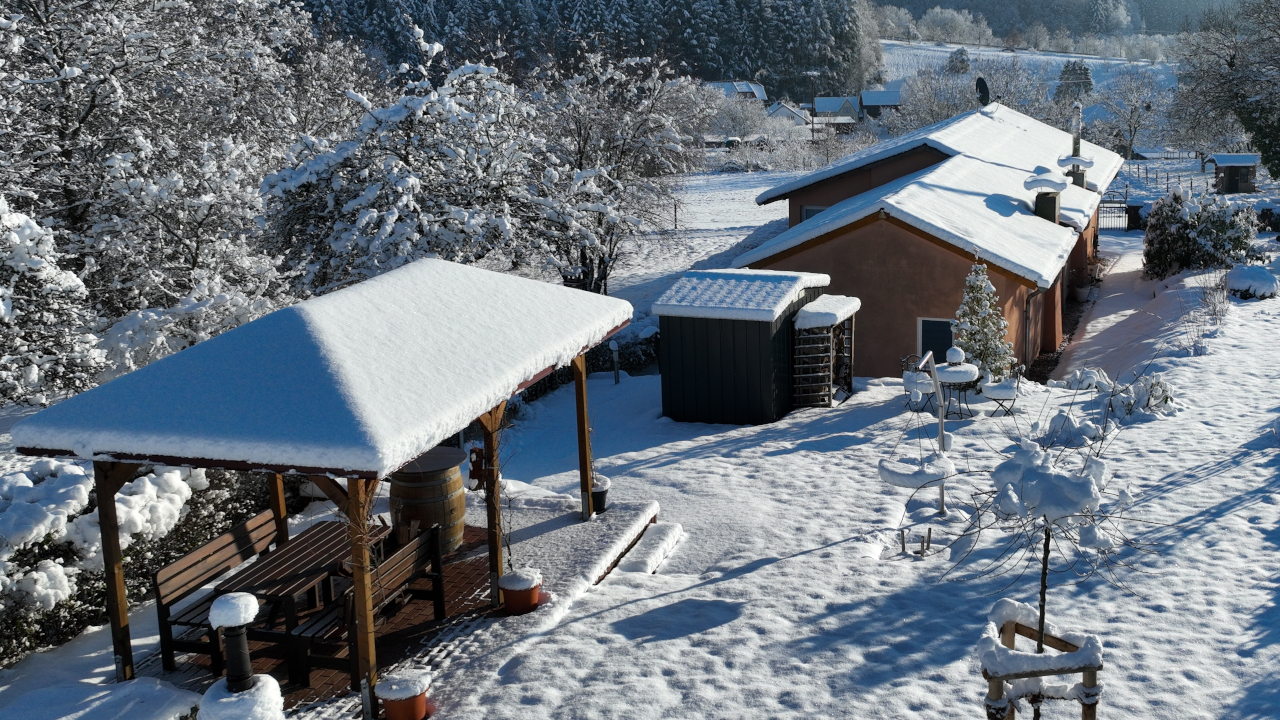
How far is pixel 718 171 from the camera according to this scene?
5841 cm

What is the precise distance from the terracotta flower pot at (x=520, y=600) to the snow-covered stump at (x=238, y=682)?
93.4 inches

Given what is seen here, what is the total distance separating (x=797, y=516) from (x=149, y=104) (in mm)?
13478

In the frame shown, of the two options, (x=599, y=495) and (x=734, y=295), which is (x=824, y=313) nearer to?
(x=734, y=295)

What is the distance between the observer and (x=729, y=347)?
48.9 ft

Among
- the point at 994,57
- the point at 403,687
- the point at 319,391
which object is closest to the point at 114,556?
the point at 319,391

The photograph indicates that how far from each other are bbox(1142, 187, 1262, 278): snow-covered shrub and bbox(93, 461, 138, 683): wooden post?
24.3 metres

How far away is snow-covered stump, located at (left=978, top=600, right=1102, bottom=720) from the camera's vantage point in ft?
18.0

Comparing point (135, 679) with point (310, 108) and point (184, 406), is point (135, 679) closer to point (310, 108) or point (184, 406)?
point (184, 406)

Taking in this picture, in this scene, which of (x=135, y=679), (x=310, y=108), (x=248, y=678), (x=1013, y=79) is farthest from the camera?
(x=1013, y=79)

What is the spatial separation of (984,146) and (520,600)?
70.0 ft

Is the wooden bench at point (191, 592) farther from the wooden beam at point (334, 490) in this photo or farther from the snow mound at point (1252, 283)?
the snow mound at point (1252, 283)

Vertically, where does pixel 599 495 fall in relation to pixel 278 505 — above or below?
below

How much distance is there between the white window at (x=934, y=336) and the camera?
1722cm

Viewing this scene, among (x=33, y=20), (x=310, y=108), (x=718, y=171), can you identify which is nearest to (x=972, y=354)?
(x=33, y=20)
